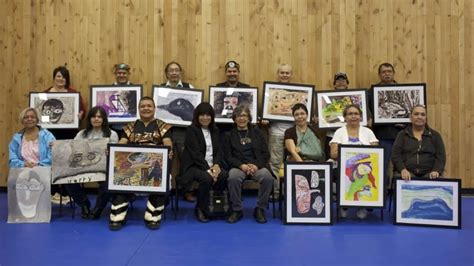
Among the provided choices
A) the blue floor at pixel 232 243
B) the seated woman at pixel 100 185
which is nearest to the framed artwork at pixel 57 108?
the seated woman at pixel 100 185

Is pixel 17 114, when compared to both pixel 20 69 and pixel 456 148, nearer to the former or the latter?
pixel 20 69

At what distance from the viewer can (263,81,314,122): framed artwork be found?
20.4 ft

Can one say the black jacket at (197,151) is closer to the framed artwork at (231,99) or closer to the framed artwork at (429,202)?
the framed artwork at (231,99)

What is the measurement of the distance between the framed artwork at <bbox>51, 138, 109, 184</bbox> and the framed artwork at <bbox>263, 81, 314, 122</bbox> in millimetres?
2449

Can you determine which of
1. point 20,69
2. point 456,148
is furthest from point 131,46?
point 456,148

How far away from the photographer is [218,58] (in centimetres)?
682

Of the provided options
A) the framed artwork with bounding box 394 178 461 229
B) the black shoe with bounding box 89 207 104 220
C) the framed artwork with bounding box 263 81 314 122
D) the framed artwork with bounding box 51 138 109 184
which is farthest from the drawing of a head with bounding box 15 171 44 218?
the framed artwork with bounding box 394 178 461 229

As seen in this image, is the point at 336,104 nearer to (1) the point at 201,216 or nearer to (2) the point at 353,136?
(2) the point at 353,136

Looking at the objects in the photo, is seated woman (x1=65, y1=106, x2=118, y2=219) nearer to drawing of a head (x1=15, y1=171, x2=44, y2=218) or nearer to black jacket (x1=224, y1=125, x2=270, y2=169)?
drawing of a head (x1=15, y1=171, x2=44, y2=218)

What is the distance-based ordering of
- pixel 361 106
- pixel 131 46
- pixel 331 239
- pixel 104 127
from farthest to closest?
1. pixel 131 46
2. pixel 361 106
3. pixel 104 127
4. pixel 331 239

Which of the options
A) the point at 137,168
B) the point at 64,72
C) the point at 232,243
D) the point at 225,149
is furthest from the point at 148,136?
the point at 64,72

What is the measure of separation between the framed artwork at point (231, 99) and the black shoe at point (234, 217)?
1.67 m

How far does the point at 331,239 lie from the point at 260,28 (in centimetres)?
386

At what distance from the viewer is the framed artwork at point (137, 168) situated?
480cm
